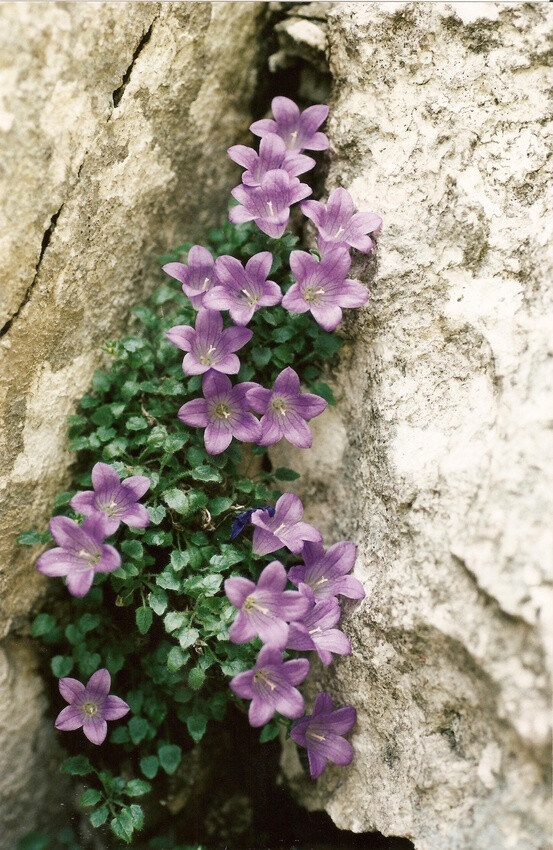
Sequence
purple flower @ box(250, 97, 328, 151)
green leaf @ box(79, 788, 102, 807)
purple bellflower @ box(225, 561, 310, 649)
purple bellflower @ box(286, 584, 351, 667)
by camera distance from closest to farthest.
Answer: purple bellflower @ box(225, 561, 310, 649), purple bellflower @ box(286, 584, 351, 667), green leaf @ box(79, 788, 102, 807), purple flower @ box(250, 97, 328, 151)

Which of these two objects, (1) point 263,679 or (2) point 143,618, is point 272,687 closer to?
(1) point 263,679

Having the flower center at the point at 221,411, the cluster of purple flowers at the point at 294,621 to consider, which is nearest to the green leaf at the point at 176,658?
the cluster of purple flowers at the point at 294,621

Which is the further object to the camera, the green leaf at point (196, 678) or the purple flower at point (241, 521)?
the purple flower at point (241, 521)

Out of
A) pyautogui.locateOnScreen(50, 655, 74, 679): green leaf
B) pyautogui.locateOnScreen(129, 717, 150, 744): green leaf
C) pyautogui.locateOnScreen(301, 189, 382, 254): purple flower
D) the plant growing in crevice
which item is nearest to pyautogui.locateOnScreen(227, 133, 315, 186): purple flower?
the plant growing in crevice

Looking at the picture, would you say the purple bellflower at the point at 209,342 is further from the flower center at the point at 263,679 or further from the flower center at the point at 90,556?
the flower center at the point at 263,679

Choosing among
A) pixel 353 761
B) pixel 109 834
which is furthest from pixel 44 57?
pixel 109 834

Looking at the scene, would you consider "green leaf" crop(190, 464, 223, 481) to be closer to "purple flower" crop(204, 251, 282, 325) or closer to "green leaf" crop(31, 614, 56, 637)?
"purple flower" crop(204, 251, 282, 325)

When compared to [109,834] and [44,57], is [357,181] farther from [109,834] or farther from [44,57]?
[109,834]
